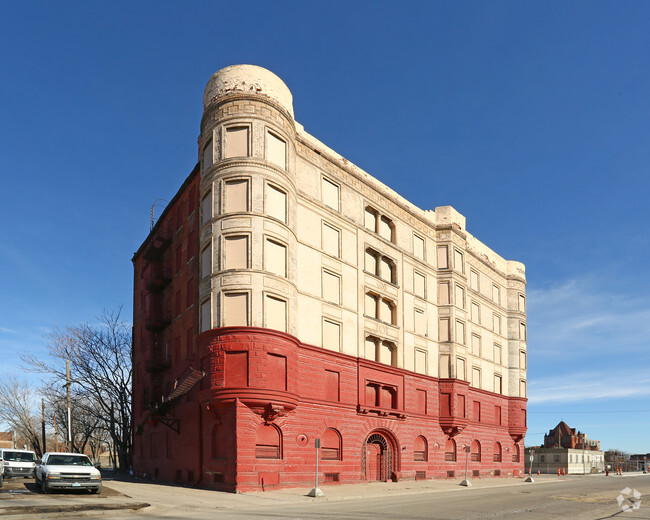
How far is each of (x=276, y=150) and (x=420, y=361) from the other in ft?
67.6

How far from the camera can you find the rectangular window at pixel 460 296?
1999 inches

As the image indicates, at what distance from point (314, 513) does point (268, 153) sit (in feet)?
63.9

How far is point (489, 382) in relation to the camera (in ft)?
185

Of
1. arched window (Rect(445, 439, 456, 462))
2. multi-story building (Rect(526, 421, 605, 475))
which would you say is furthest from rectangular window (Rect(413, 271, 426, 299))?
multi-story building (Rect(526, 421, 605, 475))

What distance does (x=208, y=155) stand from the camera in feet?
115

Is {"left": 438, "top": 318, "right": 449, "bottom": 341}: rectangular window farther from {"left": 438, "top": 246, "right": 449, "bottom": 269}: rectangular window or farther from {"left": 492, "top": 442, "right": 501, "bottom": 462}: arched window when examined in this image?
{"left": 492, "top": 442, "right": 501, "bottom": 462}: arched window

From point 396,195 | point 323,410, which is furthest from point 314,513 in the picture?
point 396,195

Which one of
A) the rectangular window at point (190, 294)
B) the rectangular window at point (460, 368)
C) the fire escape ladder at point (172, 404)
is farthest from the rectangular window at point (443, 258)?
the fire escape ladder at point (172, 404)

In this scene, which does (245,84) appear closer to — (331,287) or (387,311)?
(331,287)

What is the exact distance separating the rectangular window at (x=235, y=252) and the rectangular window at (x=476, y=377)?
95.1ft

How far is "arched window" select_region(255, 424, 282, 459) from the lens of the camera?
100 feet

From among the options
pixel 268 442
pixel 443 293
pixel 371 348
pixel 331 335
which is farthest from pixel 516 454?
pixel 268 442

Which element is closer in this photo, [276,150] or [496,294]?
[276,150]

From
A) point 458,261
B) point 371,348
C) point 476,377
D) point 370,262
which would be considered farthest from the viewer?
point 476,377
